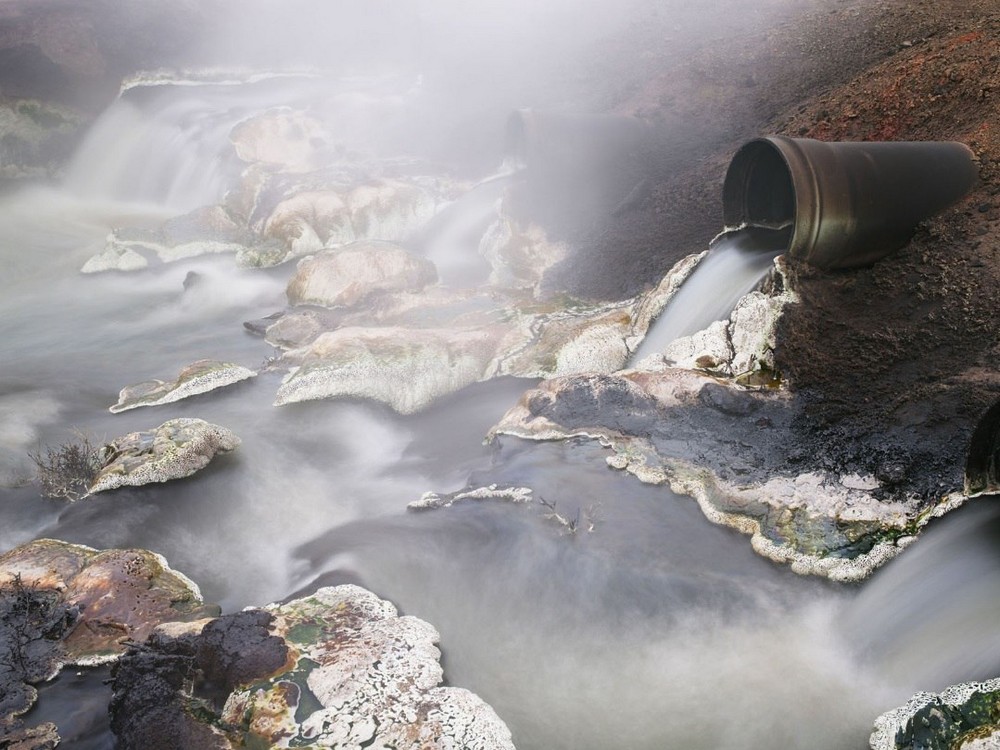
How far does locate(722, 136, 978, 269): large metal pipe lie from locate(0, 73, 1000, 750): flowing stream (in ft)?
3.27

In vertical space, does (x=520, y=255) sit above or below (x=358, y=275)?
above

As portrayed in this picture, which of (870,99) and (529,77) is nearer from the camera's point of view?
(870,99)

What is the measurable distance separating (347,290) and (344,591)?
23.8 ft

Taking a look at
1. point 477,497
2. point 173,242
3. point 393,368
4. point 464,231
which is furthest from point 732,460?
point 173,242

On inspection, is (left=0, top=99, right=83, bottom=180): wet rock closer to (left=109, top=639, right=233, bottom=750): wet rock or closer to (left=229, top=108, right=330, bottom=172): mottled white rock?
(left=229, top=108, right=330, bottom=172): mottled white rock

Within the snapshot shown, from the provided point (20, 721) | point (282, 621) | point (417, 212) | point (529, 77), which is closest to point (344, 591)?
point (282, 621)

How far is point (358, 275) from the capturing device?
12.5 m

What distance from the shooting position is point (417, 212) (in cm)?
1530

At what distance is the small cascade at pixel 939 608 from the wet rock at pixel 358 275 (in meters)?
8.67

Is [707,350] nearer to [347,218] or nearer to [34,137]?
[347,218]

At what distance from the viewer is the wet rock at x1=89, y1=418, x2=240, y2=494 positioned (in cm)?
771

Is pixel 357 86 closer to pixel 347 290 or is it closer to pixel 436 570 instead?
pixel 347 290

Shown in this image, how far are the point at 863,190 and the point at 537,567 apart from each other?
15.6 feet

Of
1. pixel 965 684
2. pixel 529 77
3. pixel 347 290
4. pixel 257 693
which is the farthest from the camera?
pixel 529 77
